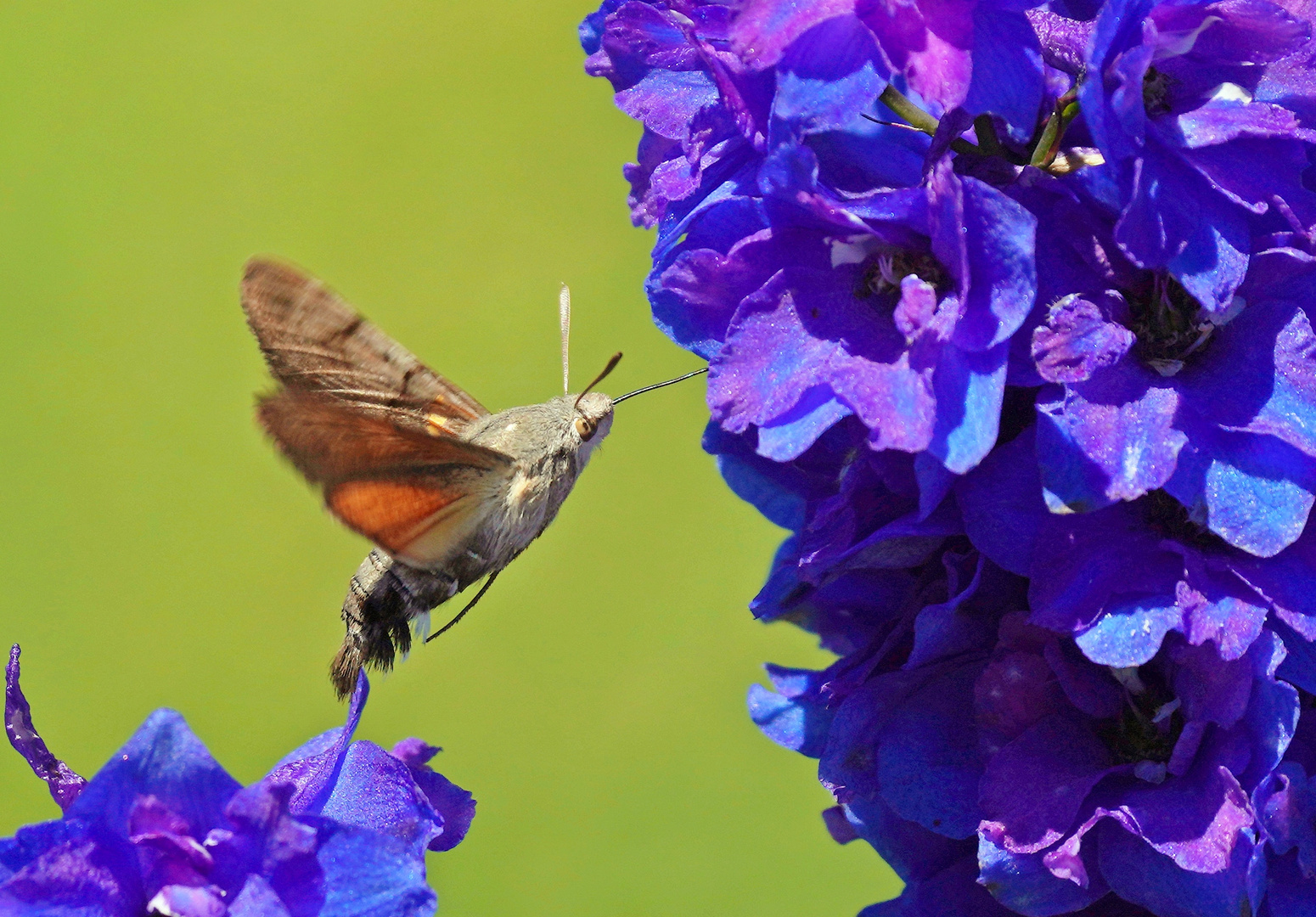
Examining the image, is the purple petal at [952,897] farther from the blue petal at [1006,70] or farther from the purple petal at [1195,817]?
the blue petal at [1006,70]

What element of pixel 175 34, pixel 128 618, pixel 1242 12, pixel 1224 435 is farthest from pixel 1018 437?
pixel 175 34

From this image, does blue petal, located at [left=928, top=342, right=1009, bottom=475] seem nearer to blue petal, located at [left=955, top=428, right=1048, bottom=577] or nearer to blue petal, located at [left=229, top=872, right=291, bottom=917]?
blue petal, located at [left=955, top=428, right=1048, bottom=577]

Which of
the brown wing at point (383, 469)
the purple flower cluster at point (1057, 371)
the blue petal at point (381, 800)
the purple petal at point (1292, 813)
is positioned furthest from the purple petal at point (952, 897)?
the brown wing at point (383, 469)

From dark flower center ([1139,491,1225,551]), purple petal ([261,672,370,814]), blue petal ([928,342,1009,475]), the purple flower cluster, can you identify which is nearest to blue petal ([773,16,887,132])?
the purple flower cluster

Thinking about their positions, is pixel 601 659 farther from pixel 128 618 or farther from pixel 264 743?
pixel 128 618


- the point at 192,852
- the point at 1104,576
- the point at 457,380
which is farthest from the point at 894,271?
the point at 457,380

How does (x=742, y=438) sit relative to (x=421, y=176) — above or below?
above
